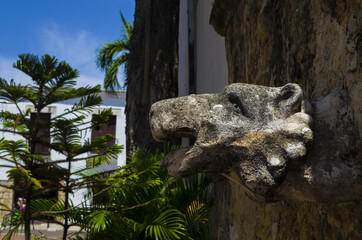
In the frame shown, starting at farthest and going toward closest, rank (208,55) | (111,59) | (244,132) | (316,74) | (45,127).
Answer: (111,59)
(208,55)
(45,127)
(316,74)
(244,132)

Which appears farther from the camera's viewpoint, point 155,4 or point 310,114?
point 155,4

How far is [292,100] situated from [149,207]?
11.9 feet

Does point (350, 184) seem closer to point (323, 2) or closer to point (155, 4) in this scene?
point (323, 2)

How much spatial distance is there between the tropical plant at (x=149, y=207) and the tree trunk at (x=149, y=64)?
1.61m

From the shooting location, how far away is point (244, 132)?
3.64 ft

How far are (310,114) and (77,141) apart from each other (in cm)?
450

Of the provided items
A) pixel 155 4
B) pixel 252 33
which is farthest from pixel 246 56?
pixel 155 4

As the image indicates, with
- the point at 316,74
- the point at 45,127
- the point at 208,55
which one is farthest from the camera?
the point at 208,55

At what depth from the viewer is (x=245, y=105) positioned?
1136 mm

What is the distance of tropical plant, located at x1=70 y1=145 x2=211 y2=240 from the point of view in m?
4.30

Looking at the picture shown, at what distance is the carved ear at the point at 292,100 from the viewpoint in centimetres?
112

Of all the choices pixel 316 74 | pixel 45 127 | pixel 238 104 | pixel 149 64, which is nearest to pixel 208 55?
pixel 149 64

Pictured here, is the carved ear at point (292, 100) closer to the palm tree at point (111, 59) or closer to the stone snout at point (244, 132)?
the stone snout at point (244, 132)

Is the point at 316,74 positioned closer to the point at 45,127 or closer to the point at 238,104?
the point at 238,104
